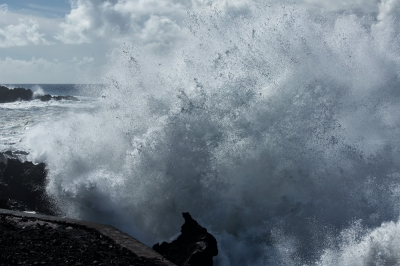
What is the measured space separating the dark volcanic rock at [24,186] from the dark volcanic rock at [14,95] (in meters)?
38.4

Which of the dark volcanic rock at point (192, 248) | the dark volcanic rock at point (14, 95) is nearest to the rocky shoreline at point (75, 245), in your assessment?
the dark volcanic rock at point (192, 248)

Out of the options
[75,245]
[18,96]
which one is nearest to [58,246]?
[75,245]

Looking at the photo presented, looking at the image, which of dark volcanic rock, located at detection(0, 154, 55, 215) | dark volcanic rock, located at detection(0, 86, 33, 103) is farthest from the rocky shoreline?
dark volcanic rock, located at detection(0, 86, 33, 103)

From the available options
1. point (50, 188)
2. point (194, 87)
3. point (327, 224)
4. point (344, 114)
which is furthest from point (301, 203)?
point (50, 188)

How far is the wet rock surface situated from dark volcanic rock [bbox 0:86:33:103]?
43425mm

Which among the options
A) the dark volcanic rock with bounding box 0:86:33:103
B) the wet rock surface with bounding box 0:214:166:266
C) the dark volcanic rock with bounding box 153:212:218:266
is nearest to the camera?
the wet rock surface with bounding box 0:214:166:266

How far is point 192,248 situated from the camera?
20.3ft

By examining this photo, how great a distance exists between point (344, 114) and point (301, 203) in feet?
10.7

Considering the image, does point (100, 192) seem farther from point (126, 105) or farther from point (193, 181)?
point (126, 105)

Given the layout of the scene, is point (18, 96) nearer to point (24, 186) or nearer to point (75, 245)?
point (24, 186)

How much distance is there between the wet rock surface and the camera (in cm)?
480

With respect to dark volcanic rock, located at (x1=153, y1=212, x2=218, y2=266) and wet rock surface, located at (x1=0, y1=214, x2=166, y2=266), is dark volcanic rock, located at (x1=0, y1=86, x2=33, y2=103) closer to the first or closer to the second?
wet rock surface, located at (x1=0, y1=214, x2=166, y2=266)

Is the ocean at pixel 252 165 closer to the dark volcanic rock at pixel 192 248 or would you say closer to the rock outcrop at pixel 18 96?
the dark volcanic rock at pixel 192 248

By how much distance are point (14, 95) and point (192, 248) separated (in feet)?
151
